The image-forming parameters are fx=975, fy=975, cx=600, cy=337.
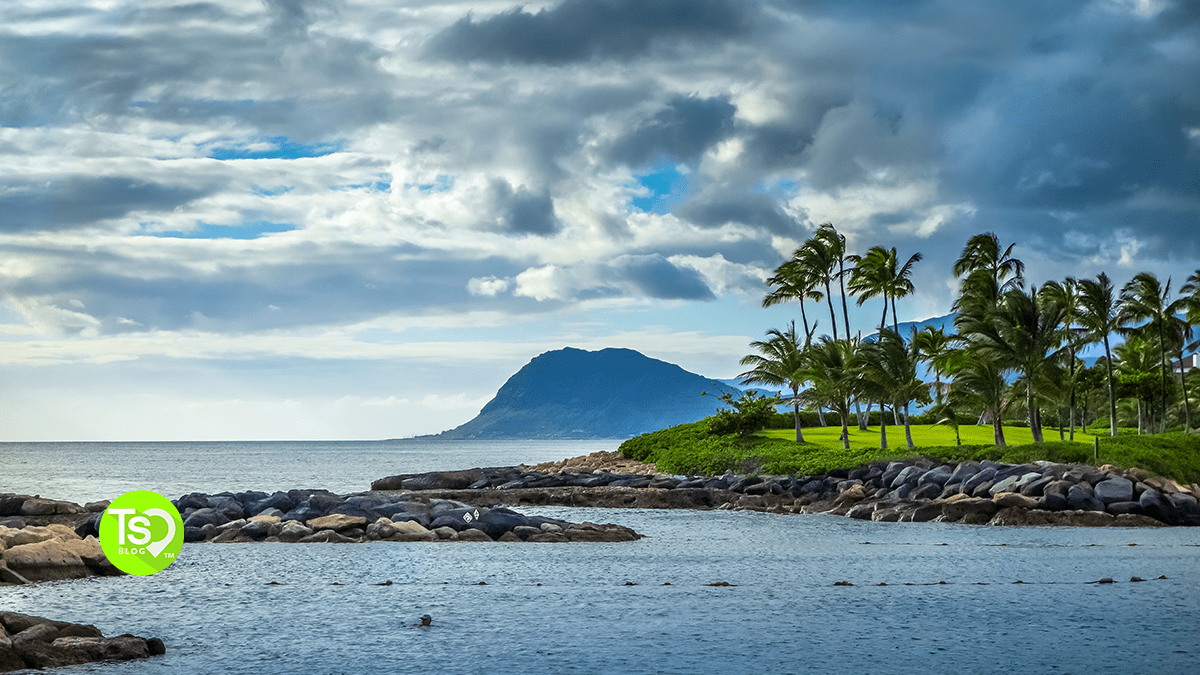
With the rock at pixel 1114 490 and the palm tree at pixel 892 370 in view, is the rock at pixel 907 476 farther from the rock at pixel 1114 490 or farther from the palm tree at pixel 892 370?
the palm tree at pixel 892 370

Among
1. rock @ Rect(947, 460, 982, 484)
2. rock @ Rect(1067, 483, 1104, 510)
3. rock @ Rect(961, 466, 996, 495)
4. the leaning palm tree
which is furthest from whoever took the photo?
the leaning palm tree

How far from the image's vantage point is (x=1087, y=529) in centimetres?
2328

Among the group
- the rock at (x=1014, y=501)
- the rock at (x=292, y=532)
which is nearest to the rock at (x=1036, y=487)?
the rock at (x=1014, y=501)

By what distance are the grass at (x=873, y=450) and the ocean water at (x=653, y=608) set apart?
1399 cm

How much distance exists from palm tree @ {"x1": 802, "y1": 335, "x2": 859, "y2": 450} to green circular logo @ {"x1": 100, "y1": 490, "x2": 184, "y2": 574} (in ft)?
100

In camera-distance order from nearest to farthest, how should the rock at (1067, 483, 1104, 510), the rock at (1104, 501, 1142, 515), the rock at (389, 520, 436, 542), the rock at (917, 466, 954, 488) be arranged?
the rock at (389, 520, 436, 542) → the rock at (1104, 501, 1142, 515) → the rock at (1067, 483, 1104, 510) → the rock at (917, 466, 954, 488)

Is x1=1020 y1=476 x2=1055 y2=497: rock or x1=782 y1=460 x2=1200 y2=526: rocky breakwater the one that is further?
x1=1020 y1=476 x2=1055 y2=497: rock

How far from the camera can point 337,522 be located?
→ 2092cm

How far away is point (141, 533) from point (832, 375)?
3270cm

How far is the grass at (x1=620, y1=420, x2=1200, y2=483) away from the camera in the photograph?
32.3m

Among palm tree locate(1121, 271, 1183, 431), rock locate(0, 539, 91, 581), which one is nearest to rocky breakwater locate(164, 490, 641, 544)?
rock locate(0, 539, 91, 581)

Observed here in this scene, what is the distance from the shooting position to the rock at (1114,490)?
26.0 m

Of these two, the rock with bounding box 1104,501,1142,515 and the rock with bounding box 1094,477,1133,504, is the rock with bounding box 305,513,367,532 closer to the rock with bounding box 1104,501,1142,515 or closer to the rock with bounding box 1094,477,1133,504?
the rock with bounding box 1104,501,1142,515

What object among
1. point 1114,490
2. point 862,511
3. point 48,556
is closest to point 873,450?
point 862,511
